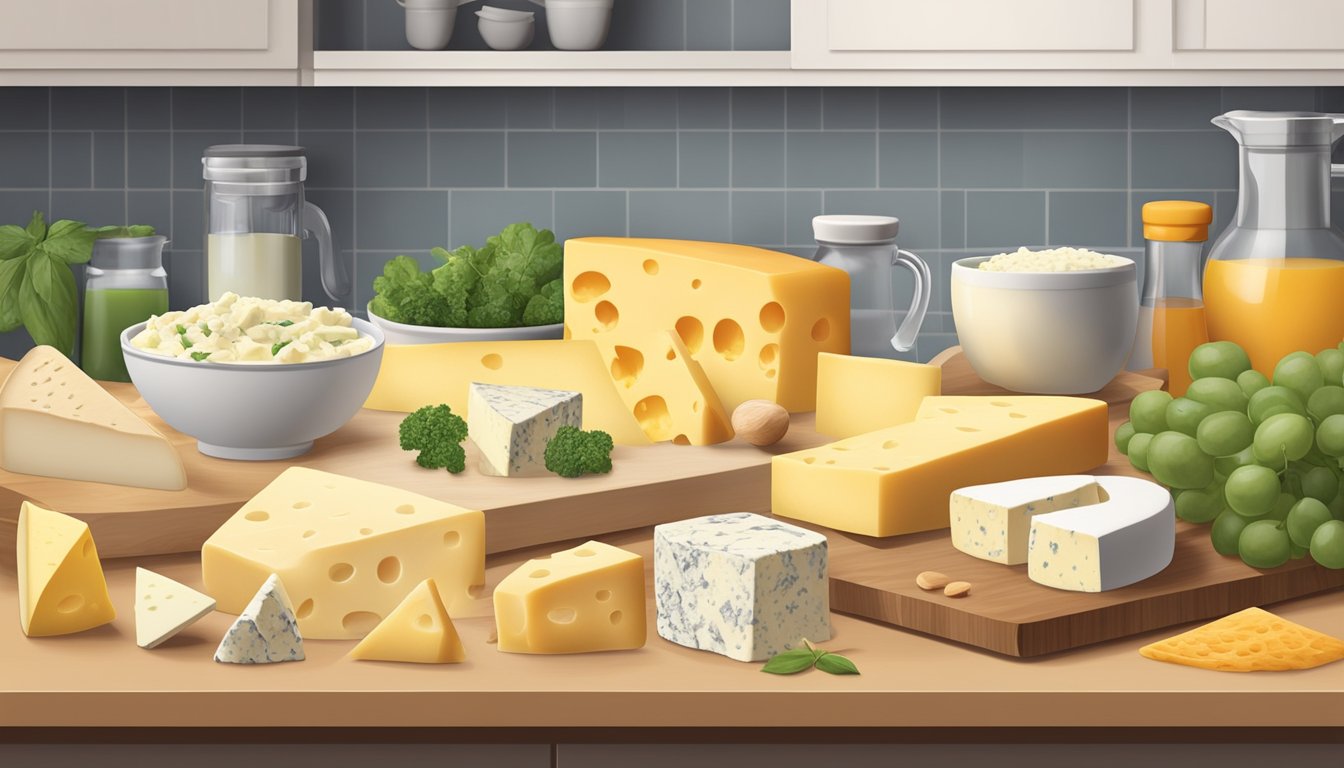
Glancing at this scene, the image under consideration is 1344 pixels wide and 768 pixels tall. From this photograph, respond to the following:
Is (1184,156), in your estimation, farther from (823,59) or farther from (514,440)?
(514,440)

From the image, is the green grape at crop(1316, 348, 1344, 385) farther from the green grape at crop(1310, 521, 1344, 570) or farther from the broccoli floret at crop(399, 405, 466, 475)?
the broccoli floret at crop(399, 405, 466, 475)

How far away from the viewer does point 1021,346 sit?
1704 millimetres

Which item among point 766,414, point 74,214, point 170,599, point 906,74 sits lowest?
point 170,599

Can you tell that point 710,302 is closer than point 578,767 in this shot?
No

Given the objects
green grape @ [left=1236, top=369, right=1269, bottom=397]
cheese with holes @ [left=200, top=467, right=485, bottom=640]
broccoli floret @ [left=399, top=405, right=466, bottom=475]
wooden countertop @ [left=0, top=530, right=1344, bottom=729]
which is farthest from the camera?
broccoli floret @ [left=399, top=405, right=466, bottom=475]

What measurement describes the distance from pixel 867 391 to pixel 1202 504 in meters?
0.42

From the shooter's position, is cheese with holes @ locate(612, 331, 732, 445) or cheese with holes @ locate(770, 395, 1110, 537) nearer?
cheese with holes @ locate(770, 395, 1110, 537)

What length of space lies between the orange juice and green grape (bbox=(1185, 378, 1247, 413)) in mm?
451

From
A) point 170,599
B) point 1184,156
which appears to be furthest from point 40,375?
point 1184,156

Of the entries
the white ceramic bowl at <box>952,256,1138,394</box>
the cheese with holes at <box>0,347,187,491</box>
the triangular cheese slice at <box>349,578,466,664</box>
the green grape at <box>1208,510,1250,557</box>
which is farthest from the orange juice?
the cheese with holes at <box>0,347,187,491</box>

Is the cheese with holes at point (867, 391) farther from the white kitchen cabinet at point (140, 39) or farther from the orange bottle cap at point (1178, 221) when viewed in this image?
the white kitchen cabinet at point (140, 39)

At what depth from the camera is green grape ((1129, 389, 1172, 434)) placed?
1356 mm

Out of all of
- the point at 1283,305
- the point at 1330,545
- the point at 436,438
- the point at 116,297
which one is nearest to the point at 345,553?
the point at 436,438

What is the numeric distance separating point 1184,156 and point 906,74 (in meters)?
0.59
